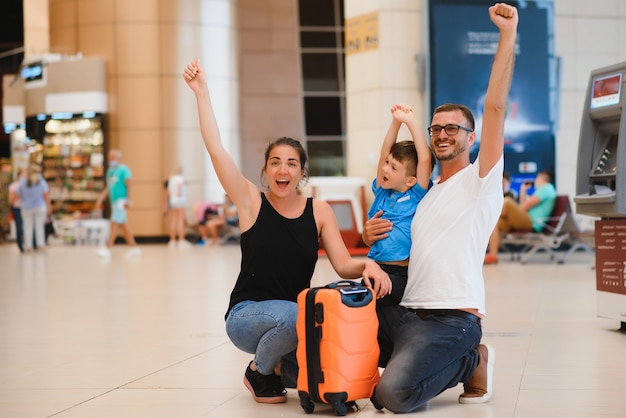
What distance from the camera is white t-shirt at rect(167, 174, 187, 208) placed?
84.1 ft

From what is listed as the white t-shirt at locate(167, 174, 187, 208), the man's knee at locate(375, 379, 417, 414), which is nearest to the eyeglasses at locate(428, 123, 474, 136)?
the man's knee at locate(375, 379, 417, 414)

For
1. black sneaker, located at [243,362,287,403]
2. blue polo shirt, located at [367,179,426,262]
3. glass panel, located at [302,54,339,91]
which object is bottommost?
black sneaker, located at [243,362,287,403]

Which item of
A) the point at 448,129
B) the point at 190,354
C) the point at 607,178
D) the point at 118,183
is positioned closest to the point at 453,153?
the point at 448,129

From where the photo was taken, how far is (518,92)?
17172mm

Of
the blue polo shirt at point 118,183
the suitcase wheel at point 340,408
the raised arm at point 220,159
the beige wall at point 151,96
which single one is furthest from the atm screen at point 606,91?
the beige wall at point 151,96

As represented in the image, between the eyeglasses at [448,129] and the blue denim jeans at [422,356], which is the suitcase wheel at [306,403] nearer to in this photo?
the blue denim jeans at [422,356]

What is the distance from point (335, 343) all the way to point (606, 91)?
13.2 ft

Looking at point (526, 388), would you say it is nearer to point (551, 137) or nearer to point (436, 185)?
point (436, 185)

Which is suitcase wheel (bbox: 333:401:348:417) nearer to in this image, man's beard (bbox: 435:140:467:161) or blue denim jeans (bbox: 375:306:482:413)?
blue denim jeans (bbox: 375:306:482:413)

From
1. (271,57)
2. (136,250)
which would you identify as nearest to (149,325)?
(136,250)

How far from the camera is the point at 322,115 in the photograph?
110 ft

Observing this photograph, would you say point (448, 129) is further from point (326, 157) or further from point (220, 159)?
point (326, 157)

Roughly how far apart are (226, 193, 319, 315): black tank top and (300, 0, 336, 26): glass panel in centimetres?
2943

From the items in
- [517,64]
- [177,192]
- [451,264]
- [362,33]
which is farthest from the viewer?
[177,192]
